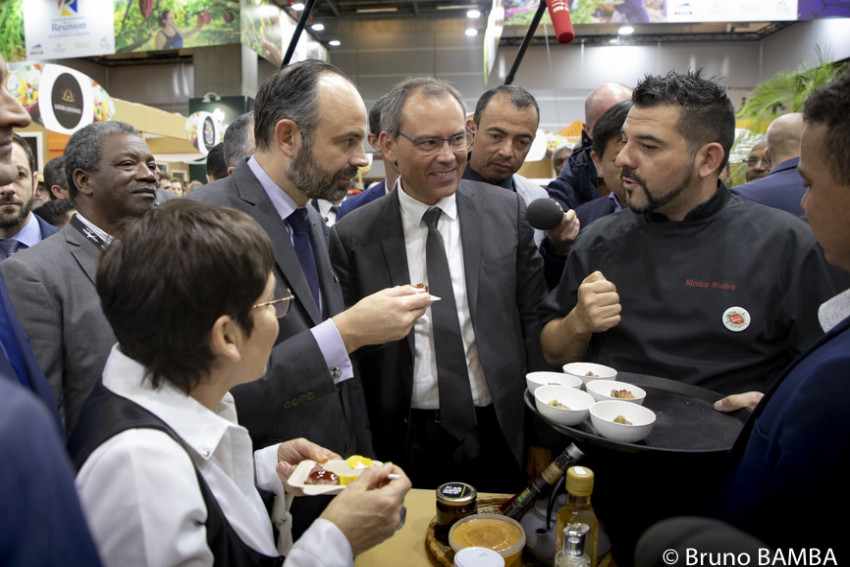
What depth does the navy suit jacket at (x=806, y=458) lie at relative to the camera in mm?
849

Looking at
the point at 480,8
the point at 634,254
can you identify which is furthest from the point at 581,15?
the point at 634,254

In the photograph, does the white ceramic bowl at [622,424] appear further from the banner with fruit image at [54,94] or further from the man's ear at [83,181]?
the banner with fruit image at [54,94]

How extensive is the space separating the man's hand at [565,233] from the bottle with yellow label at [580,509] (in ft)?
3.92

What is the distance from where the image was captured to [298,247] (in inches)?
71.9

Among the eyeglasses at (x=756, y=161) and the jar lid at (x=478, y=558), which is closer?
the jar lid at (x=478, y=558)

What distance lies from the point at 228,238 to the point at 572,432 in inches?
34.5

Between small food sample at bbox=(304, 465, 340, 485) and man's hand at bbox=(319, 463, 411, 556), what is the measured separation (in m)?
0.07

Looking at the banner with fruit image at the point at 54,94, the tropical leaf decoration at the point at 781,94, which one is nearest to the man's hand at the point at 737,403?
the banner with fruit image at the point at 54,94

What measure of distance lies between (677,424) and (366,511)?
827 millimetres

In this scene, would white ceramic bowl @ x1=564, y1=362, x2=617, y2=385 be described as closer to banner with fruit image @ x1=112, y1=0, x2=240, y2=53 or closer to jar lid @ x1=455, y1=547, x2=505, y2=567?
jar lid @ x1=455, y1=547, x2=505, y2=567

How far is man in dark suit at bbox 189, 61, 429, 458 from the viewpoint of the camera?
60.1 inches

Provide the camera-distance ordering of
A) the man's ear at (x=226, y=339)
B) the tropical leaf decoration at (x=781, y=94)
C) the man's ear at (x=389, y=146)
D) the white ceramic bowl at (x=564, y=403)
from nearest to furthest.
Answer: the man's ear at (x=226, y=339)
the white ceramic bowl at (x=564, y=403)
the man's ear at (x=389, y=146)
the tropical leaf decoration at (x=781, y=94)

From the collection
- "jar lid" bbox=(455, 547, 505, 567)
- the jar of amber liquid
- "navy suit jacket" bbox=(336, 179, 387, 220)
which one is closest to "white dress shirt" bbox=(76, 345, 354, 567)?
"jar lid" bbox=(455, 547, 505, 567)

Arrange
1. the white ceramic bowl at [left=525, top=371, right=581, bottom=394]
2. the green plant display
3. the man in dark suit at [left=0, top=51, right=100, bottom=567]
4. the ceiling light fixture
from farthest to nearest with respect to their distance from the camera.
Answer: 1. the ceiling light fixture
2. the green plant display
3. the white ceramic bowl at [left=525, top=371, right=581, bottom=394]
4. the man in dark suit at [left=0, top=51, right=100, bottom=567]
